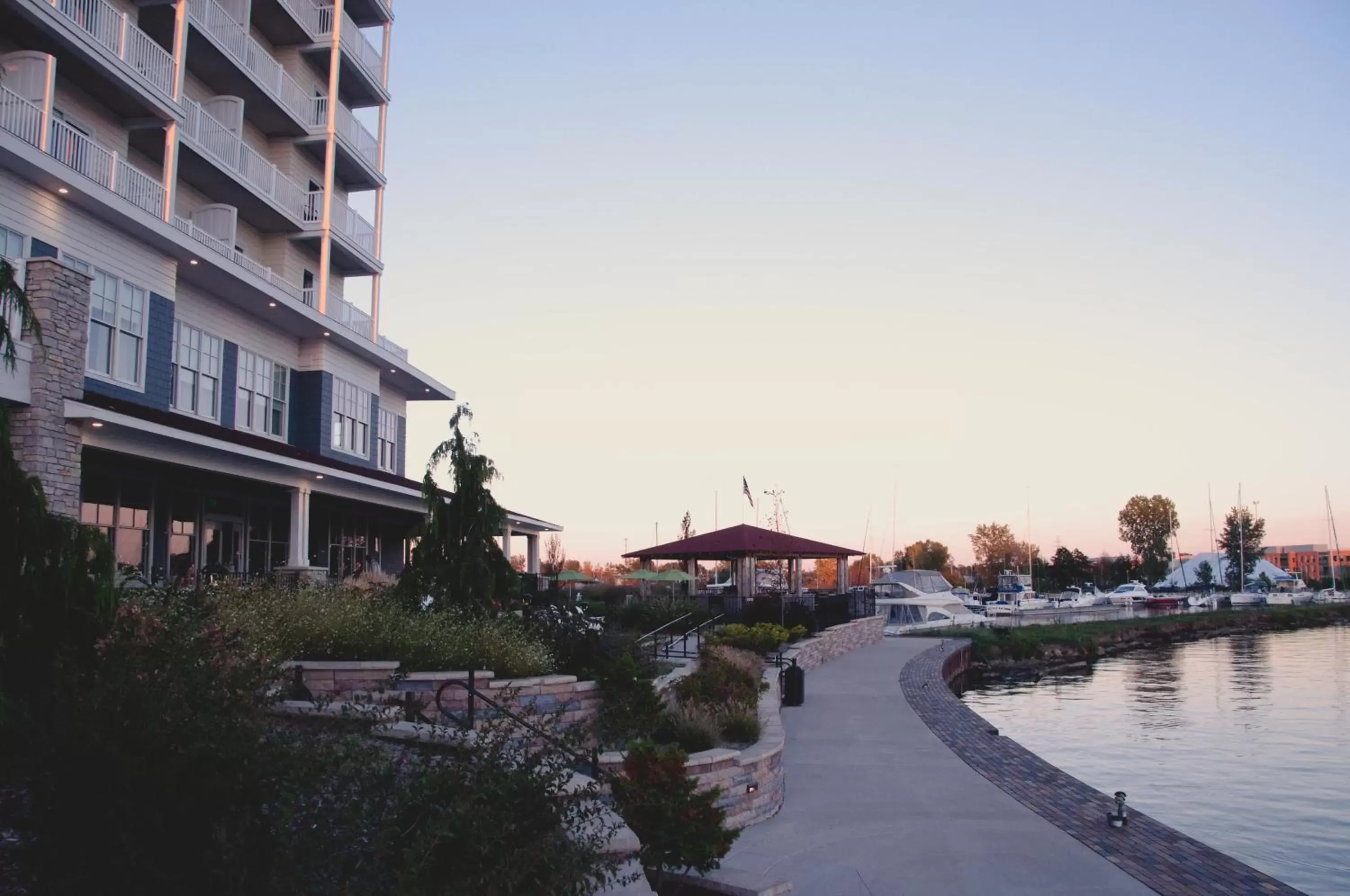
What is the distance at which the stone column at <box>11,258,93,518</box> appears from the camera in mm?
14039

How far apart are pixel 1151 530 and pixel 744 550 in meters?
118

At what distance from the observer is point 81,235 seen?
17.4 meters

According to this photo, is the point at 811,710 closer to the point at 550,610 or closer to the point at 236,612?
the point at 550,610

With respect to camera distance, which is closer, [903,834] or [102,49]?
[903,834]

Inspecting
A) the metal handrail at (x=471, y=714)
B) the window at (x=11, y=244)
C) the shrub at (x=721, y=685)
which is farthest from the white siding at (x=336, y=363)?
the metal handrail at (x=471, y=714)

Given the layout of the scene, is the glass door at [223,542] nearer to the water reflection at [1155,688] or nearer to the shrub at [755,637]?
the shrub at [755,637]

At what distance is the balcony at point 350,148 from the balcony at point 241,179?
4.67 feet

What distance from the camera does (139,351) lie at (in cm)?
1881

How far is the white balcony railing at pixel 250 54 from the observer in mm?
22859

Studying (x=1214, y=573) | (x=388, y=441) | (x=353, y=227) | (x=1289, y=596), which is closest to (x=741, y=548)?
(x=388, y=441)

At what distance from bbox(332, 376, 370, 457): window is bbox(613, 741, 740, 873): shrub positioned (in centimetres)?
2002

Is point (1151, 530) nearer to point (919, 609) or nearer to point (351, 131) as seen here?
point (919, 609)

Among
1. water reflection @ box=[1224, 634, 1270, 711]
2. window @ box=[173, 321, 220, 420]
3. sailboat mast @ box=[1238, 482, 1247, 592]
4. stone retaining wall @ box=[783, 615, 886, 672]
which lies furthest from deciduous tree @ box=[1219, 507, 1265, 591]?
window @ box=[173, 321, 220, 420]

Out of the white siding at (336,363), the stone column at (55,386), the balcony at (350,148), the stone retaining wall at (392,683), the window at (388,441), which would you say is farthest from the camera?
the window at (388,441)
